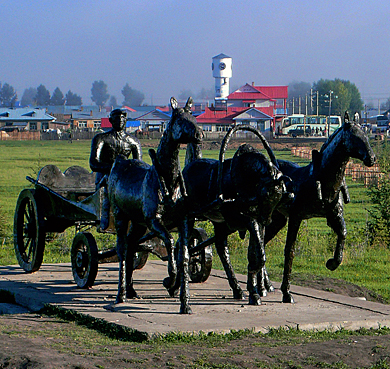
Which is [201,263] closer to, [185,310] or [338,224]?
[185,310]

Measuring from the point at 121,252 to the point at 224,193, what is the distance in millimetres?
1589

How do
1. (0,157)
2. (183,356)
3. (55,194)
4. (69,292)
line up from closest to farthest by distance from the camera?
(183,356), (69,292), (55,194), (0,157)

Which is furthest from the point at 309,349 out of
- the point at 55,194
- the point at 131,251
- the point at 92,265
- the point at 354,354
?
the point at 55,194

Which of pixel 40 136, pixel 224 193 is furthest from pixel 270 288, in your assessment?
pixel 40 136

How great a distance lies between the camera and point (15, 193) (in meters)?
29.0

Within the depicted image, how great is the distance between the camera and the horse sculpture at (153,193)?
8.31 meters

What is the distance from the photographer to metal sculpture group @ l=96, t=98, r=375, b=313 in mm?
8508

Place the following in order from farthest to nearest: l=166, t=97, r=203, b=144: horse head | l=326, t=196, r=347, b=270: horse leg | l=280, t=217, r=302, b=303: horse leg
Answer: l=280, t=217, r=302, b=303: horse leg, l=326, t=196, r=347, b=270: horse leg, l=166, t=97, r=203, b=144: horse head

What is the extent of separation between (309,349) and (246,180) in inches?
99.2

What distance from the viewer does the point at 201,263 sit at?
A: 431 inches

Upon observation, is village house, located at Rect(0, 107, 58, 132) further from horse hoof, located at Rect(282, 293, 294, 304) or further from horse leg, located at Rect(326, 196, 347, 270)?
horse leg, located at Rect(326, 196, 347, 270)

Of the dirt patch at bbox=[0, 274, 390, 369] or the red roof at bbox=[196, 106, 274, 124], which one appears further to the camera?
the red roof at bbox=[196, 106, 274, 124]

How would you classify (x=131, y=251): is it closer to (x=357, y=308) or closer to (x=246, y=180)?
(x=246, y=180)

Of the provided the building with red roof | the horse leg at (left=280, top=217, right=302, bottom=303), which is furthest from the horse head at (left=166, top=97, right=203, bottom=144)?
the building with red roof
